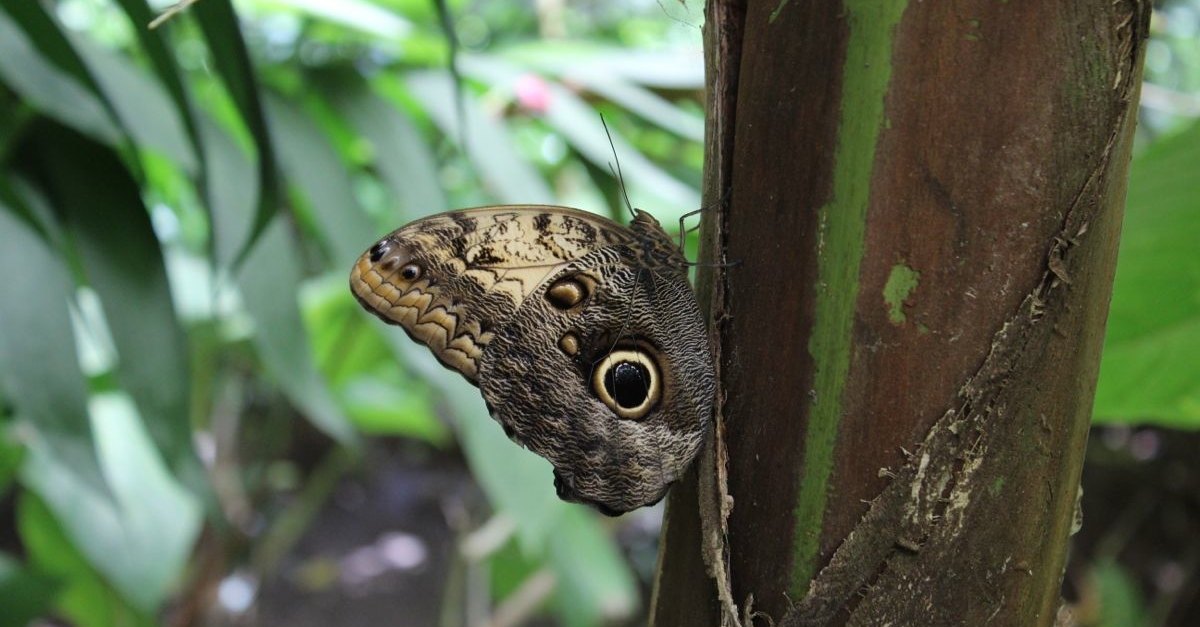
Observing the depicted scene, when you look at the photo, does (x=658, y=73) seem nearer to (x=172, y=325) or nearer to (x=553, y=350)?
(x=172, y=325)

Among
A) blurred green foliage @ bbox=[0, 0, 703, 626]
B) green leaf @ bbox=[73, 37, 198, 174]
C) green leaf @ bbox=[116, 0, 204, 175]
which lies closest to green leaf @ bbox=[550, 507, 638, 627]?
blurred green foliage @ bbox=[0, 0, 703, 626]

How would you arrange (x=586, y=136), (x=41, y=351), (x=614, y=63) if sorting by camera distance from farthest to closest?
(x=614, y=63) < (x=586, y=136) < (x=41, y=351)

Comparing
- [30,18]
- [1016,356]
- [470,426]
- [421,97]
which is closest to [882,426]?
[1016,356]

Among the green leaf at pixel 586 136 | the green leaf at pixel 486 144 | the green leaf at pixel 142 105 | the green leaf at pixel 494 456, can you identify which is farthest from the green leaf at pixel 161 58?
the green leaf at pixel 586 136

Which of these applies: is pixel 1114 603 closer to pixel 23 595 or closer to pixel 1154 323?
pixel 1154 323

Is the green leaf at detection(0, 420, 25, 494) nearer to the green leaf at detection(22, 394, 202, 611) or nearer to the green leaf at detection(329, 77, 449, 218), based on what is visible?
the green leaf at detection(22, 394, 202, 611)

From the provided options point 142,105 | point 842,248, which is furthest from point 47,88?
point 842,248
